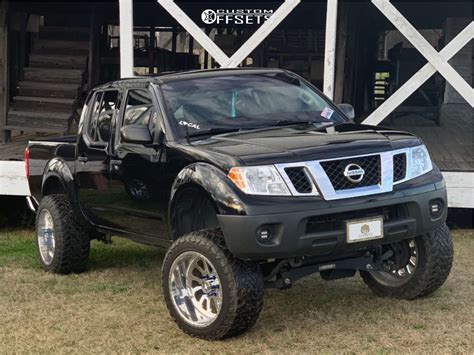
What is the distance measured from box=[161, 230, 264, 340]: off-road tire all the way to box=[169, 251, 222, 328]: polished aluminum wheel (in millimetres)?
64

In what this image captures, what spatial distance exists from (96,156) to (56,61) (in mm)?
8125

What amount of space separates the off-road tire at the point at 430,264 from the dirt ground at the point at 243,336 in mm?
101

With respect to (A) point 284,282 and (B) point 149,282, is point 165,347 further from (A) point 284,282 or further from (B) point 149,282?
(B) point 149,282

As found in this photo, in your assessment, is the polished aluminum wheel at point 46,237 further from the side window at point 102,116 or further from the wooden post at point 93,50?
the wooden post at point 93,50

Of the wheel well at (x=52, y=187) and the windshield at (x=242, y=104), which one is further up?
the windshield at (x=242, y=104)

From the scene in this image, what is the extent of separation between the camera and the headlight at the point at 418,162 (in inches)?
201

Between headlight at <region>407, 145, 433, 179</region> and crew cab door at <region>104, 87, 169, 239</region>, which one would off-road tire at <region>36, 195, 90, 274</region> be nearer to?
crew cab door at <region>104, 87, 169, 239</region>

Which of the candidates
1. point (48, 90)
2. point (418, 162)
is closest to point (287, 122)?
point (418, 162)

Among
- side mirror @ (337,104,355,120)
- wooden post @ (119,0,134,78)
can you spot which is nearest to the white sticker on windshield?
side mirror @ (337,104,355,120)

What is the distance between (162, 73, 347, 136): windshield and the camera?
5.52 metres

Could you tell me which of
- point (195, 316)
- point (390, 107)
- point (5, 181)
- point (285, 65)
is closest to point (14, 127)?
point (5, 181)

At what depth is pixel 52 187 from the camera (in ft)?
23.6

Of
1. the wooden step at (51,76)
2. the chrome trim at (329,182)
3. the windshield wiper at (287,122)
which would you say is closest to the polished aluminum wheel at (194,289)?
the chrome trim at (329,182)

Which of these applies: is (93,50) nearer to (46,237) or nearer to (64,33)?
(64,33)
